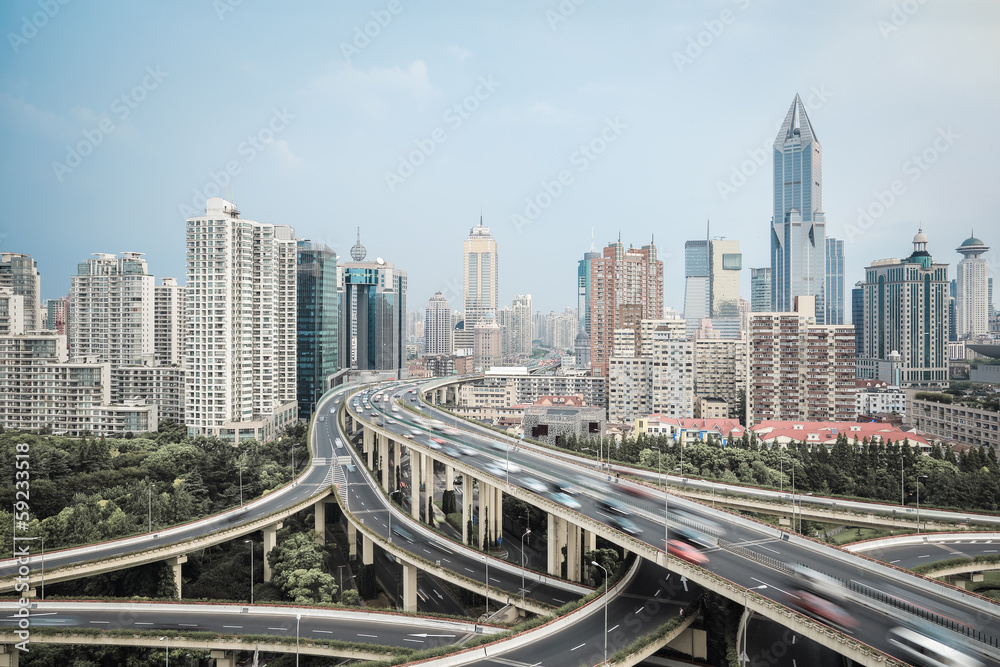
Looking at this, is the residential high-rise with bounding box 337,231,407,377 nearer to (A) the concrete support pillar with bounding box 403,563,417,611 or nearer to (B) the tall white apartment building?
(B) the tall white apartment building

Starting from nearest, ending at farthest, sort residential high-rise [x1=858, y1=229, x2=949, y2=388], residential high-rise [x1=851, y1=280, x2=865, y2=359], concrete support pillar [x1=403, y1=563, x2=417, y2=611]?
concrete support pillar [x1=403, y1=563, x2=417, y2=611] → residential high-rise [x1=858, y1=229, x2=949, y2=388] → residential high-rise [x1=851, y1=280, x2=865, y2=359]

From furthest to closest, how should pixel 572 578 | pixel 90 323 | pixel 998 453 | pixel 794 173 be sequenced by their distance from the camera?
pixel 794 173 → pixel 90 323 → pixel 998 453 → pixel 572 578

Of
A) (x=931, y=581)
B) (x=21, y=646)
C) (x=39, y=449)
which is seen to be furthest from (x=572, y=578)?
(x=39, y=449)

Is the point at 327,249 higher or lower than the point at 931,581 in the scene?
higher

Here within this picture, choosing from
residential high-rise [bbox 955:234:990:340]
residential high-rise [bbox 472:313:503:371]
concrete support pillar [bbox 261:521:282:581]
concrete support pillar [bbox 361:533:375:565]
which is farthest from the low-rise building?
residential high-rise [bbox 472:313:503:371]

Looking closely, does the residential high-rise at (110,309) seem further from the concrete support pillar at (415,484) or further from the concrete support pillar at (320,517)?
the concrete support pillar at (415,484)

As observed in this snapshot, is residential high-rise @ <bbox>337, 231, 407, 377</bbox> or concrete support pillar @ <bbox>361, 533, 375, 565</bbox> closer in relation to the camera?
concrete support pillar @ <bbox>361, 533, 375, 565</bbox>

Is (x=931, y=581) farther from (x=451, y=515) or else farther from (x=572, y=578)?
(x=451, y=515)

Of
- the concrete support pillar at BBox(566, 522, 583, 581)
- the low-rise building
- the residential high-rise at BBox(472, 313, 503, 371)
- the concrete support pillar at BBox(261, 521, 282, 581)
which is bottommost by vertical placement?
the concrete support pillar at BBox(261, 521, 282, 581)
